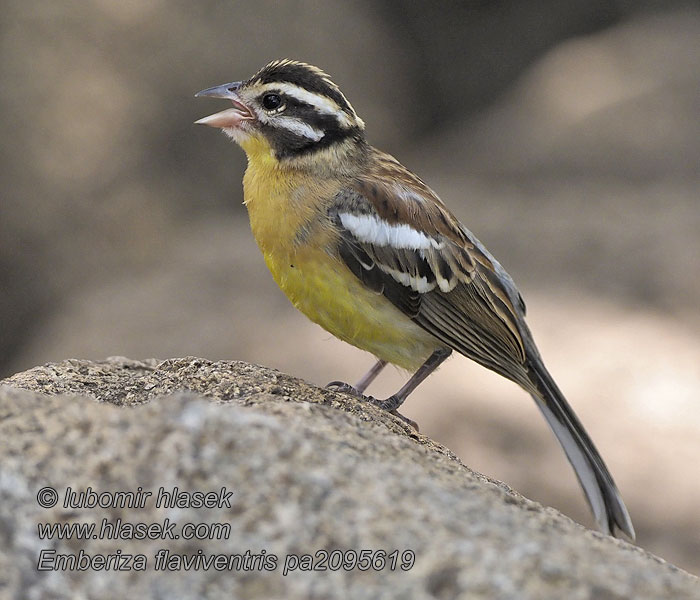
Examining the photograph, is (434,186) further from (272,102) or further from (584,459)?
(584,459)

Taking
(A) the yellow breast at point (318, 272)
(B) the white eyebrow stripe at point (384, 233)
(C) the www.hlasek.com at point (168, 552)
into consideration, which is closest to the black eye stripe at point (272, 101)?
(A) the yellow breast at point (318, 272)

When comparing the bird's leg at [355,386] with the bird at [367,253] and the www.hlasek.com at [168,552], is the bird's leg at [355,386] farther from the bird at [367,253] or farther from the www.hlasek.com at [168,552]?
the www.hlasek.com at [168,552]

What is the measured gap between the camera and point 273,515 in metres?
2.73

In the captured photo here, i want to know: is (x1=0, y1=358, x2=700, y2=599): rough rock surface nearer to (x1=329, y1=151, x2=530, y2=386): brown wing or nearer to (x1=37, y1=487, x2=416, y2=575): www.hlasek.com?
(x1=37, y1=487, x2=416, y2=575): www.hlasek.com

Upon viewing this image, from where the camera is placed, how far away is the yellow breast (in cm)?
520

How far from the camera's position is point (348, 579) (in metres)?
2.60

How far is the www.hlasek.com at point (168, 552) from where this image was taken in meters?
2.63

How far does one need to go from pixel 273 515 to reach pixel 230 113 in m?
3.31

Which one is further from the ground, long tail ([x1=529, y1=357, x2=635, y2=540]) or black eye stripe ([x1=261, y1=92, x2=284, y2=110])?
black eye stripe ([x1=261, y1=92, x2=284, y2=110])

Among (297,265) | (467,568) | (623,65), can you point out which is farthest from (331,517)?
(623,65)

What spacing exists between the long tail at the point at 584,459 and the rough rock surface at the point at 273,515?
7.75 ft

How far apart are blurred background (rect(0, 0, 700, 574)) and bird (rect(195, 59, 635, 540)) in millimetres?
3743

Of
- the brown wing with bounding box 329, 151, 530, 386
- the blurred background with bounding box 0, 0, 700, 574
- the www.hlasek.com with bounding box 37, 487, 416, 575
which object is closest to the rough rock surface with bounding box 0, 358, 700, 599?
the www.hlasek.com with bounding box 37, 487, 416, 575

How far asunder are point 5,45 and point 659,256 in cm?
823
